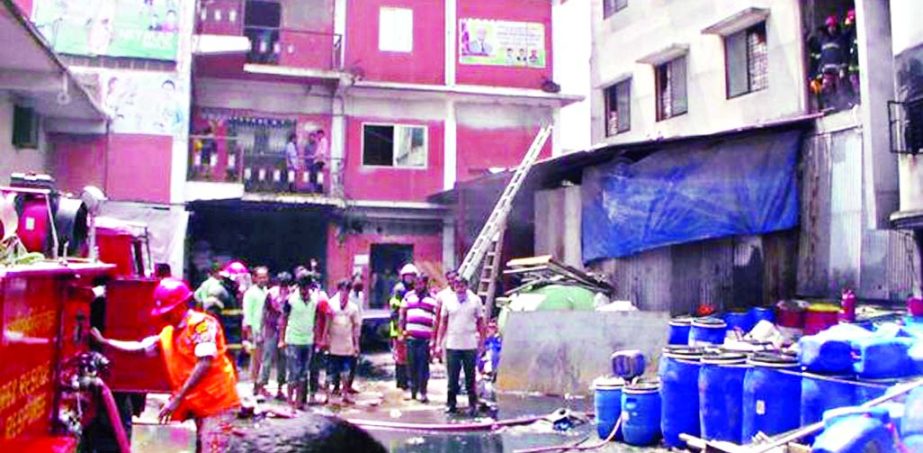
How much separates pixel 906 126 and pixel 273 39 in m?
17.5

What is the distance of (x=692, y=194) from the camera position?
529 inches

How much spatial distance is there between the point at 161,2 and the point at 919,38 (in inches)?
670

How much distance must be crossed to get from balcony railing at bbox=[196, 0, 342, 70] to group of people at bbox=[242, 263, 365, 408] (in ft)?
40.5

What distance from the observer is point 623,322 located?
11.2m

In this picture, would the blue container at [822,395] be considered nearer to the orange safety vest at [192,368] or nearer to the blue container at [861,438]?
the blue container at [861,438]

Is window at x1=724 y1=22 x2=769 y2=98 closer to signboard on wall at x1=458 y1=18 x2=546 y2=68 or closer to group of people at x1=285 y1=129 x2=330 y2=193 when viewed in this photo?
signboard on wall at x1=458 y1=18 x2=546 y2=68

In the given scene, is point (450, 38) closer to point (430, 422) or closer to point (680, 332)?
point (680, 332)

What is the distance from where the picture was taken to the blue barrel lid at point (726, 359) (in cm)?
689

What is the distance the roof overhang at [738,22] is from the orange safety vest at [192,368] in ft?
45.5

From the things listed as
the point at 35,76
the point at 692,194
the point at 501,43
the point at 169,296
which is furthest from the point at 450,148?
the point at 169,296

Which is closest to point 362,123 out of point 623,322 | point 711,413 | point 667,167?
point 667,167

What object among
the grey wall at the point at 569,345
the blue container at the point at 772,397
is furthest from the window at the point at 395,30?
the blue container at the point at 772,397

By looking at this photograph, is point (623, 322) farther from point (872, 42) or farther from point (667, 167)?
point (872, 42)

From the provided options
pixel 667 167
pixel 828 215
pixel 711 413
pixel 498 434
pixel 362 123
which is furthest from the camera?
pixel 362 123
